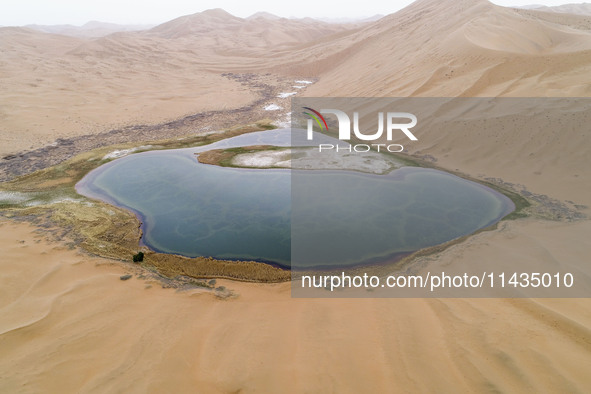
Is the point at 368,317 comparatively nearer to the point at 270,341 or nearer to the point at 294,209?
the point at 270,341

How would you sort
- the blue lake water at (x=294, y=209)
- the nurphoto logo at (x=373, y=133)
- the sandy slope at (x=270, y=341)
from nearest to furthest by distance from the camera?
the sandy slope at (x=270, y=341)
the blue lake water at (x=294, y=209)
the nurphoto logo at (x=373, y=133)

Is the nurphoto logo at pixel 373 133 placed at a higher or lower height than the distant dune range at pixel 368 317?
higher

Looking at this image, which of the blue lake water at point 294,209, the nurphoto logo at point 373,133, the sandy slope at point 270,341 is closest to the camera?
the sandy slope at point 270,341

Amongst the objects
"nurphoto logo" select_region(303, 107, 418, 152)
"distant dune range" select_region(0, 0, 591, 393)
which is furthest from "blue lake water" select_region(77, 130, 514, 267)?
"nurphoto logo" select_region(303, 107, 418, 152)

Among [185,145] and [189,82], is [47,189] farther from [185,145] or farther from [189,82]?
[189,82]

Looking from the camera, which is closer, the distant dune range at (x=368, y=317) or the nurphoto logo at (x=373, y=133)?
the distant dune range at (x=368, y=317)

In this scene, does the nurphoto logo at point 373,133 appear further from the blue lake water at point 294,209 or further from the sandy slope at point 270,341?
the sandy slope at point 270,341

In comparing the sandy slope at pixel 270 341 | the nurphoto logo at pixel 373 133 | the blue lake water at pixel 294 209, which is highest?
the nurphoto logo at pixel 373 133

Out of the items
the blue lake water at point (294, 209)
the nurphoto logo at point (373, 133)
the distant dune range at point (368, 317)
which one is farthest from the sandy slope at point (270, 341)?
the nurphoto logo at point (373, 133)

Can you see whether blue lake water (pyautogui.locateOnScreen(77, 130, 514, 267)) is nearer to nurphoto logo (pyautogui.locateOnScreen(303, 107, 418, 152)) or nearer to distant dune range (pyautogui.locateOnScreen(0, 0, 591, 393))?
distant dune range (pyautogui.locateOnScreen(0, 0, 591, 393))
